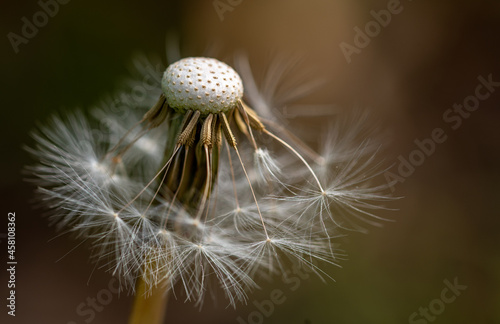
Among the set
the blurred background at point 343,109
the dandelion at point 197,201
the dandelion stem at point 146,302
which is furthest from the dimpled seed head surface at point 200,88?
the blurred background at point 343,109

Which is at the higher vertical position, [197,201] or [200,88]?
[200,88]

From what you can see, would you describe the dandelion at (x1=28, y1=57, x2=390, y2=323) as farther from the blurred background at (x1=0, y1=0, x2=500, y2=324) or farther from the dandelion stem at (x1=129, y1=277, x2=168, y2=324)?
the blurred background at (x1=0, y1=0, x2=500, y2=324)

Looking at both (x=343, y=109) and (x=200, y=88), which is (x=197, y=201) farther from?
(x=343, y=109)

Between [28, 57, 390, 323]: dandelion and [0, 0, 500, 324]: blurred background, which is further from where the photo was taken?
[0, 0, 500, 324]: blurred background

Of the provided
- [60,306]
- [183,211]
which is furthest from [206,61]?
[60,306]

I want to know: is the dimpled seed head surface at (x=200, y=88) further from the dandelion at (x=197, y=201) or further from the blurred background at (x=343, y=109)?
the blurred background at (x=343, y=109)

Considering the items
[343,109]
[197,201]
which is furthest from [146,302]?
[343,109]

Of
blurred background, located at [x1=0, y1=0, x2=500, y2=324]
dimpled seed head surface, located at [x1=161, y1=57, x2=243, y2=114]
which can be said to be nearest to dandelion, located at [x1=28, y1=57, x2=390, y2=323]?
dimpled seed head surface, located at [x1=161, y1=57, x2=243, y2=114]
